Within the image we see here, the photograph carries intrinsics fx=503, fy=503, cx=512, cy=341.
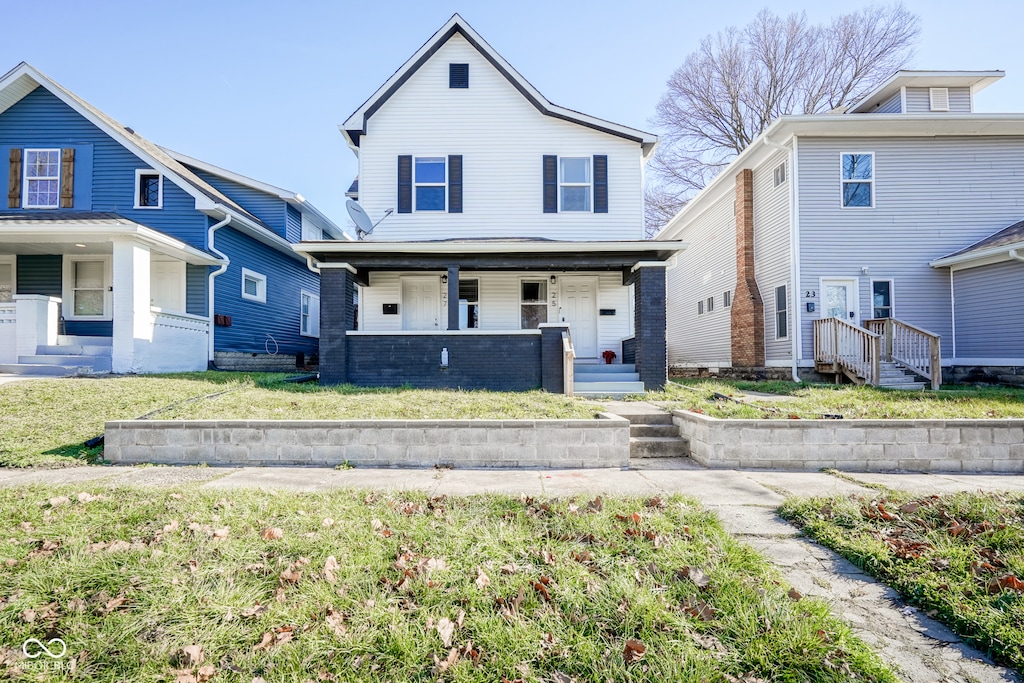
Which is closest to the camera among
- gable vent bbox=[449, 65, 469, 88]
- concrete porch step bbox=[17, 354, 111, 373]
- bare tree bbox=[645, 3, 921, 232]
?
concrete porch step bbox=[17, 354, 111, 373]

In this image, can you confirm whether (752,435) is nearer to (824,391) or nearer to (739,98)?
(824,391)

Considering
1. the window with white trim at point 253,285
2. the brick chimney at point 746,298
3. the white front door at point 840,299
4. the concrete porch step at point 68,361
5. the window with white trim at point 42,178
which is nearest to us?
the concrete porch step at point 68,361

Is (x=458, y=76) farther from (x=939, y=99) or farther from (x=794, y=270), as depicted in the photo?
(x=939, y=99)

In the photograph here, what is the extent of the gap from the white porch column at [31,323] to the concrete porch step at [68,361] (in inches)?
7.8

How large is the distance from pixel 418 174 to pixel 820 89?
70.5 feet

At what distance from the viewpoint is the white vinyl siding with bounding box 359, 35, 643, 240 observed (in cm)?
1354

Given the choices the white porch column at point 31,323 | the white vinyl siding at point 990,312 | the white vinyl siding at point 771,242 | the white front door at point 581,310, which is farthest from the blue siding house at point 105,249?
the white vinyl siding at point 990,312

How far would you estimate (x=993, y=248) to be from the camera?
11.6m

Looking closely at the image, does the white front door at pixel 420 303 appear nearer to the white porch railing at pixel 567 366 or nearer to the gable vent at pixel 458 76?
the white porch railing at pixel 567 366

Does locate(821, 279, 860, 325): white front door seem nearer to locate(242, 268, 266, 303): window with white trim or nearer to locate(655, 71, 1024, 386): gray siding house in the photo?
locate(655, 71, 1024, 386): gray siding house

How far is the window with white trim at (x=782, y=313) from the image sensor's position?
515 inches

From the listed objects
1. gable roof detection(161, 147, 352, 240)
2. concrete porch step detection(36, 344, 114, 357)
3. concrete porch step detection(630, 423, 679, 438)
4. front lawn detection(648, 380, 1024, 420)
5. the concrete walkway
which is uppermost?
gable roof detection(161, 147, 352, 240)

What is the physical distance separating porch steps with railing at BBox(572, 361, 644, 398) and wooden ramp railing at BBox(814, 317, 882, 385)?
4.88 metres

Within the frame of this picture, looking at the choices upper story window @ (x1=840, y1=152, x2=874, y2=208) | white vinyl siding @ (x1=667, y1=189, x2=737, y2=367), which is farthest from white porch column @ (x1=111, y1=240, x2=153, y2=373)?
upper story window @ (x1=840, y1=152, x2=874, y2=208)
